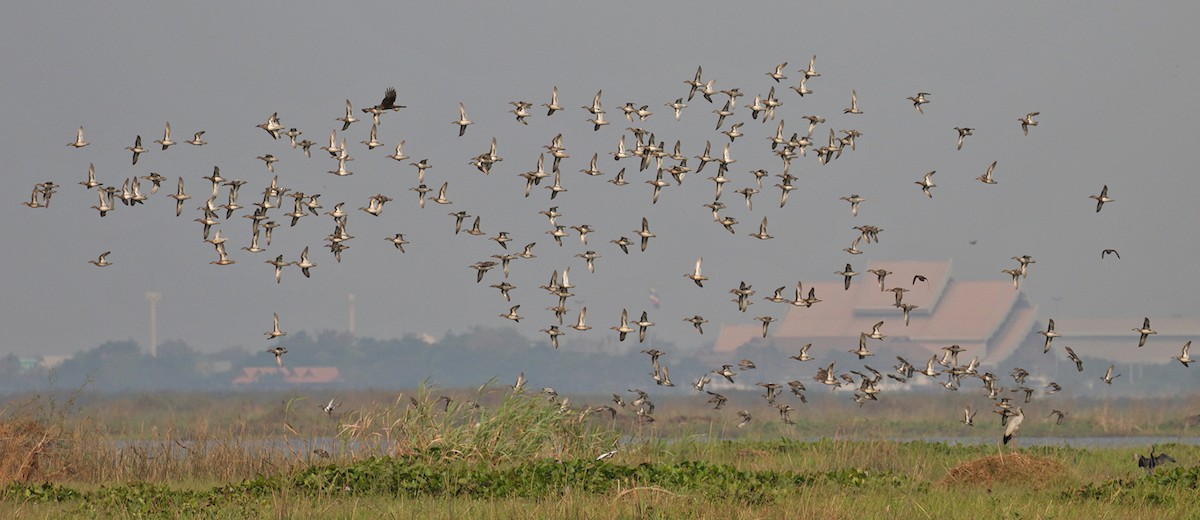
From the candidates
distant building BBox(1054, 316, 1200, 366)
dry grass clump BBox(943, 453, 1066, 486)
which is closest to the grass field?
dry grass clump BBox(943, 453, 1066, 486)

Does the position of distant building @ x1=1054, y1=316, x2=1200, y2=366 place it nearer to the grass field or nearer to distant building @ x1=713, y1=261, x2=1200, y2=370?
distant building @ x1=713, y1=261, x2=1200, y2=370

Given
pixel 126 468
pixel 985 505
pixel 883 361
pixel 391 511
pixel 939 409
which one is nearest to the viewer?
pixel 391 511

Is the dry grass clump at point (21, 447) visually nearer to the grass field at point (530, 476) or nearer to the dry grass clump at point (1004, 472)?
the grass field at point (530, 476)

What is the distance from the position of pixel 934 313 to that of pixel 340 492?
136721 millimetres

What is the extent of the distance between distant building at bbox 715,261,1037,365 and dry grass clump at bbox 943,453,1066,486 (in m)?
121

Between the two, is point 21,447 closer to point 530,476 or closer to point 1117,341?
point 530,476

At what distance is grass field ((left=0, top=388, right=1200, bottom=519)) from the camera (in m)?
22.0

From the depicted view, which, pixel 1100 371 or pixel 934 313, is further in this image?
pixel 1100 371

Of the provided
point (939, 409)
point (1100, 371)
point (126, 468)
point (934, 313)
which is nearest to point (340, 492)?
point (126, 468)

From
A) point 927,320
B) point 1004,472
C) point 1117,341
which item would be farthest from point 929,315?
point 1004,472

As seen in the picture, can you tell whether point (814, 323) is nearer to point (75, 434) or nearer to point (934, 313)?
point (934, 313)

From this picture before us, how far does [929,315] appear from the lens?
509ft

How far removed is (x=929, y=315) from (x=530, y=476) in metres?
135

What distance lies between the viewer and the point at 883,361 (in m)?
164
